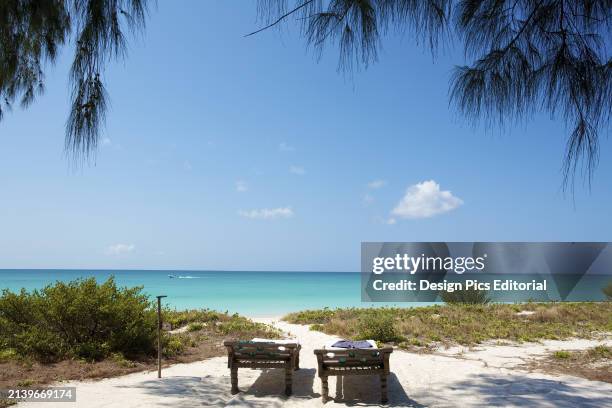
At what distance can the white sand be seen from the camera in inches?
197

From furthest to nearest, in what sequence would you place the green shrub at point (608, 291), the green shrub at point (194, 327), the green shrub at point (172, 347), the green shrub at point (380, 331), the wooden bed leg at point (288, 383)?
the green shrub at point (608, 291)
the green shrub at point (194, 327)
the green shrub at point (380, 331)
the green shrub at point (172, 347)
the wooden bed leg at point (288, 383)

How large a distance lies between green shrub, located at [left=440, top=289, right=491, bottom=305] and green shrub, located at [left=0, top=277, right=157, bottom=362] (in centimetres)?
1132

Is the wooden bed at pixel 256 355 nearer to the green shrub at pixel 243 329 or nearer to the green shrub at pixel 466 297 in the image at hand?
the green shrub at pixel 243 329

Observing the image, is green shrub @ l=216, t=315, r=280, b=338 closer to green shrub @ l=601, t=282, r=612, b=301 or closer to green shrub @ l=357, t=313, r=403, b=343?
green shrub @ l=357, t=313, r=403, b=343

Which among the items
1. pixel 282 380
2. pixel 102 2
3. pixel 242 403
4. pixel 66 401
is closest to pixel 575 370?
pixel 282 380

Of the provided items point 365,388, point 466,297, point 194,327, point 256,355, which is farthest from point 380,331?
point 466,297

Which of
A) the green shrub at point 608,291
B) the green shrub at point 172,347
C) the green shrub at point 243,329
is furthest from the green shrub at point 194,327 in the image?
the green shrub at point 608,291

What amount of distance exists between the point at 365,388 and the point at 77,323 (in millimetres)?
4917

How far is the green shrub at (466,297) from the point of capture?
52.1 ft

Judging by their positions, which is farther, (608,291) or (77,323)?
(608,291)

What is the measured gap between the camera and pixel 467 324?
10.8 m

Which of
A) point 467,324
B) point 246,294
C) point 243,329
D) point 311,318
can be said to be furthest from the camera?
point 246,294

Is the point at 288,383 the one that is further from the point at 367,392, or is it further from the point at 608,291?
the point at 608,291

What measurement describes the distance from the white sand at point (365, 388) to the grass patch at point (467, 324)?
2016mm
